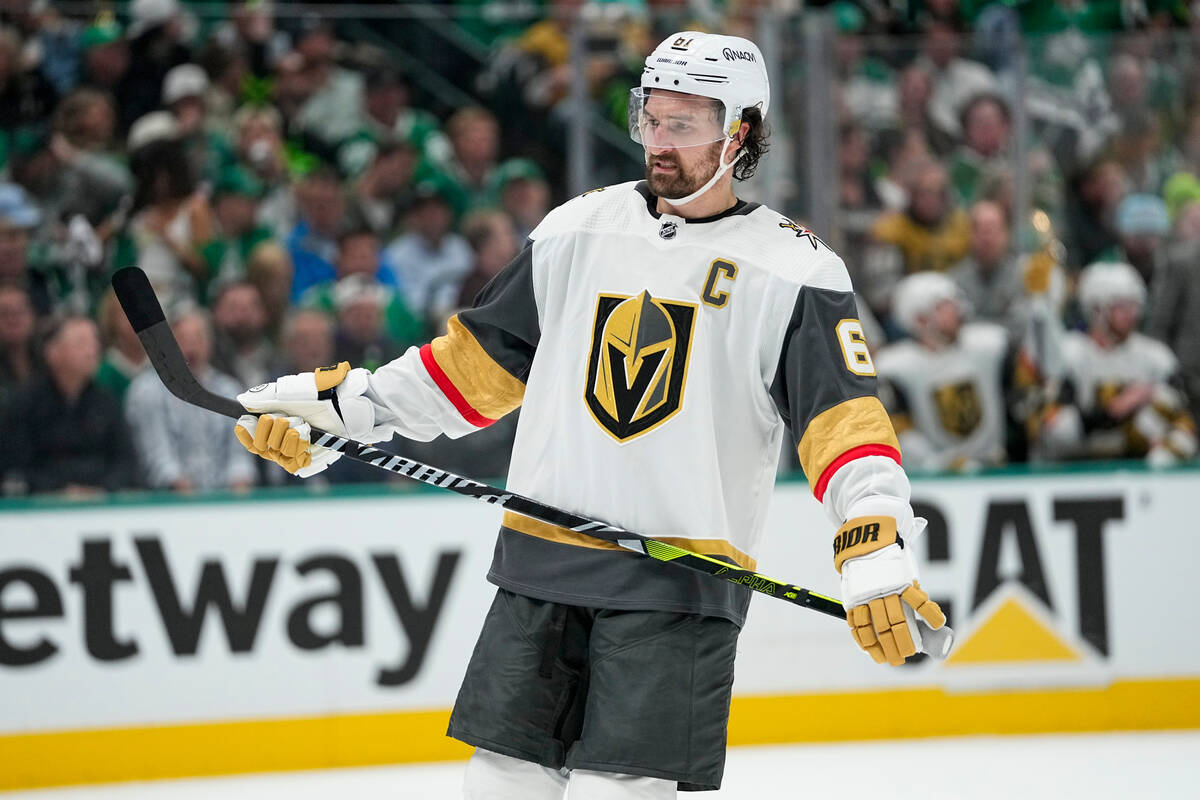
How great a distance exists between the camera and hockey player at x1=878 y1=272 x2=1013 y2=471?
16.6 ft

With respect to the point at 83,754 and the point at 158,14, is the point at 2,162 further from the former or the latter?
the point at 83,754

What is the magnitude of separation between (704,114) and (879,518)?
69 cm

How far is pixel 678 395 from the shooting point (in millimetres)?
2379

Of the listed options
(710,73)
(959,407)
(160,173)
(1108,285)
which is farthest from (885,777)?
(160,173)

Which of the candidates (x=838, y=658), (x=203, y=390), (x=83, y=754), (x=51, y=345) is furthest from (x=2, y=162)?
(x=838, y=658)

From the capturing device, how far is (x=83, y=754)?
436 centimetres

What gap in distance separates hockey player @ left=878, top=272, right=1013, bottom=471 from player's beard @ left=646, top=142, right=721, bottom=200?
2719 mm

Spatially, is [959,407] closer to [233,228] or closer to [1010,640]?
[1010,640]

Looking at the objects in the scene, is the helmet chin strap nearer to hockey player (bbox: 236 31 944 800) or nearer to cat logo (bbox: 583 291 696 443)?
hockey player (bbox: 236 31 944 800)

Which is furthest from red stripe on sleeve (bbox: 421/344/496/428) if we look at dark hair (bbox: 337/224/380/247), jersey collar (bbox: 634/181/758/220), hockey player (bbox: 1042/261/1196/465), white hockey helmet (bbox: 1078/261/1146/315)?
white hockey helmet (bbox: 1078/261/1146/315)

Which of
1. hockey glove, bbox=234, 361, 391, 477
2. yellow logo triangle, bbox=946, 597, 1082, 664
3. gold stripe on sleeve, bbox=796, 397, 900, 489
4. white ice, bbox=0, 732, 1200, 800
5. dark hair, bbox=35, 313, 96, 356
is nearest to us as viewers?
gold stripe on sleeve, bbox=796, 397, 900, 489

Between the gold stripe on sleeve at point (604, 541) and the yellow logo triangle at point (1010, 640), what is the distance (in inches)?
99.7

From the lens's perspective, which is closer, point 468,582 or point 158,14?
point 468,582

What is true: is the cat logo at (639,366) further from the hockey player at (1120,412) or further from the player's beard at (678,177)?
the hockey player at (1120,412)
